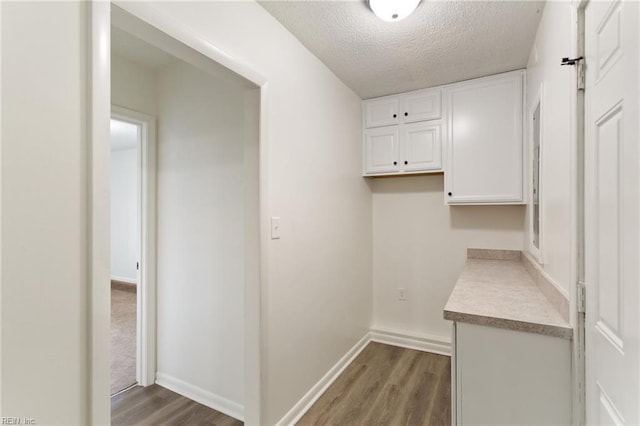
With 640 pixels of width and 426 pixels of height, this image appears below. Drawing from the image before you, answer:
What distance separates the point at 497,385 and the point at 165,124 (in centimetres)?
274

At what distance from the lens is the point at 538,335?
1172 millimetres

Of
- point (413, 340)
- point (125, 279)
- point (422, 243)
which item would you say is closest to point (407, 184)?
point (422, 243)

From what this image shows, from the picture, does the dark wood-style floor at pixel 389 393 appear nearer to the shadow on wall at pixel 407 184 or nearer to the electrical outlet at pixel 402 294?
the electrical outlet at pixel 402 294

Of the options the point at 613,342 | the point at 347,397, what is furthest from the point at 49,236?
the point at 347,397

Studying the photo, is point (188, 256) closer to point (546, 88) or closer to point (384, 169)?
point (384, 169)

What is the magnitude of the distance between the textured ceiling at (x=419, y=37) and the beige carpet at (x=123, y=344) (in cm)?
298

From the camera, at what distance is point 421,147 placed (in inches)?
109

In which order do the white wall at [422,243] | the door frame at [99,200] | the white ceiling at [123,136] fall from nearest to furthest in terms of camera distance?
the door frame at [99,200]
the white wall at [422,243]
the white ceiling at [123,136]

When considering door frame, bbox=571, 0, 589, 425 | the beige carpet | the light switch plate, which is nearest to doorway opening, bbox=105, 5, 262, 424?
the beige carpet

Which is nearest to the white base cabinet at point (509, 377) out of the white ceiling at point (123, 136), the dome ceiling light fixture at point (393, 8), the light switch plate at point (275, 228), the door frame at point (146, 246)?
→ the light switch plate at point (275, 228)

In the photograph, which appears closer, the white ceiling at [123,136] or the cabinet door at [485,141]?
the cabinet door at [485,141]

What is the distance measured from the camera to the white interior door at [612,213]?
70 centimetres

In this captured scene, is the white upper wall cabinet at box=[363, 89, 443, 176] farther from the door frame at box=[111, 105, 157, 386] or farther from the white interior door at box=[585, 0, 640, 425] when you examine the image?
the door frame at box=[111, 105, 157, 386]

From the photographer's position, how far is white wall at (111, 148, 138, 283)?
558cm
